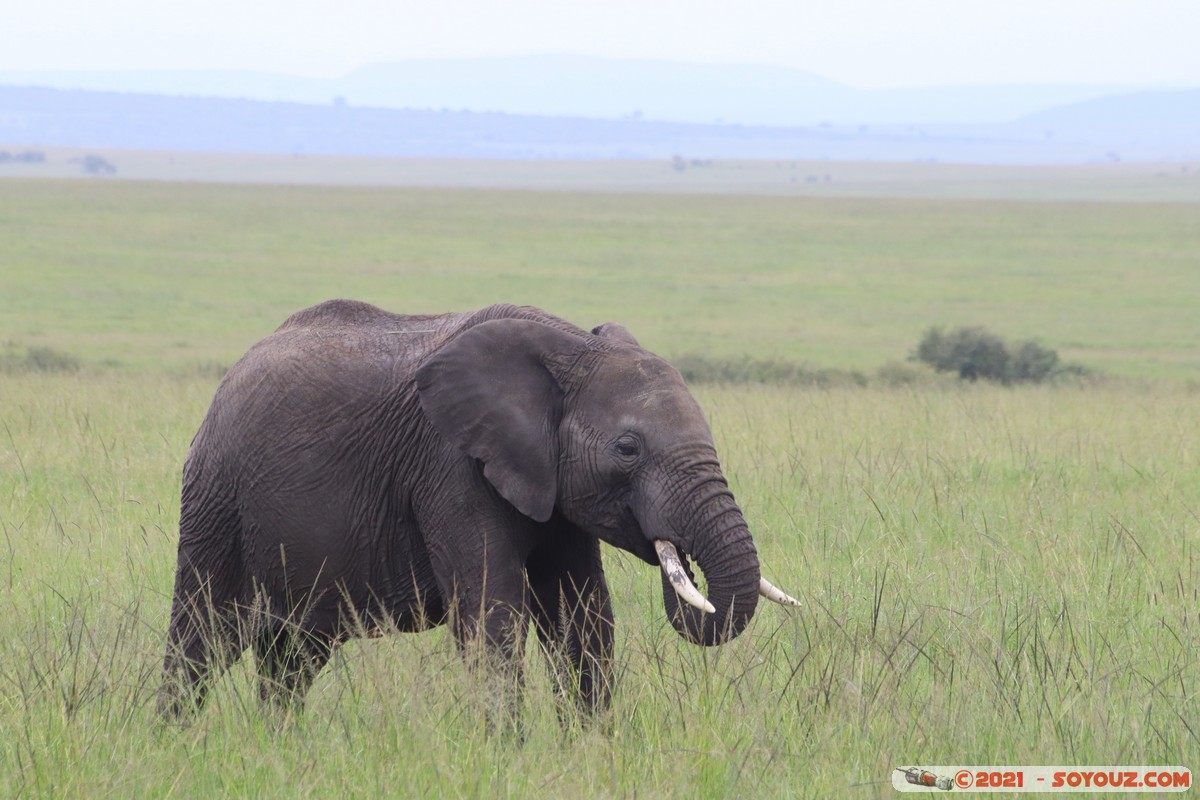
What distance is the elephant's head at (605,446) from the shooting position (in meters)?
4.53

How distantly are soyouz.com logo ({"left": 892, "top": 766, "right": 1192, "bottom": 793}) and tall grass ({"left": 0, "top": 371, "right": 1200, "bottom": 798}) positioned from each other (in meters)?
0.10

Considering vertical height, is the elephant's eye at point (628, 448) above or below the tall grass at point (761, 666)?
above

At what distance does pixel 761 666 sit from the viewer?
5371 millimetres

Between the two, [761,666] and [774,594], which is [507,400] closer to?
[774,594]

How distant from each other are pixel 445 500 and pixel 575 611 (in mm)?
527

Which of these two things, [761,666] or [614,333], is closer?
[614,333]

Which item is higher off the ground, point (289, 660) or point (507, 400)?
point (507, 400)

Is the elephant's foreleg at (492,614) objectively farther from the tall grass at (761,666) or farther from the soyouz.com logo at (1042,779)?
the soyouz.com logo at (1042,779)

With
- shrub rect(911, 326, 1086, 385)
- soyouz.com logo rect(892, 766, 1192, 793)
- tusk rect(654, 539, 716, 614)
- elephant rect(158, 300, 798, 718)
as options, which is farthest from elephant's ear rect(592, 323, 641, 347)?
shrub rect(911, 326, 1086, 385)

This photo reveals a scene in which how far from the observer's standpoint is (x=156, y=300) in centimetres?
3622

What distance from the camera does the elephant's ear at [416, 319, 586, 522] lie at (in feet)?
15.5

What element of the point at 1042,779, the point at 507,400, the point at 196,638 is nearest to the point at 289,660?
the point at 196,638

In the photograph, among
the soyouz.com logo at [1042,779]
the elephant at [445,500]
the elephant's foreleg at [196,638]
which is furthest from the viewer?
the elephant's foreleg at [196,638]

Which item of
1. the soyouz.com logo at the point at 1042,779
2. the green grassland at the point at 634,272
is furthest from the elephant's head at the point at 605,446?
the green grassland at the point at 634,272
